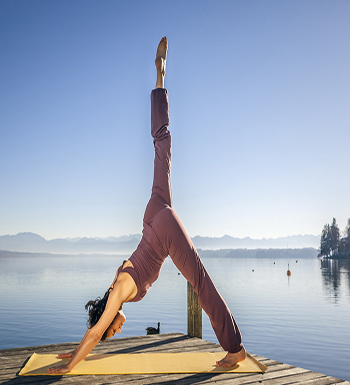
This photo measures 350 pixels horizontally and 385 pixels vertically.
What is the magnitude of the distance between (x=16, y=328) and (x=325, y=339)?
12.3 meters

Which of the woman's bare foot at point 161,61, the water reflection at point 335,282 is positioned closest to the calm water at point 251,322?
the water reflection at point 335,282

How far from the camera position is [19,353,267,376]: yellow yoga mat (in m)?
3.47

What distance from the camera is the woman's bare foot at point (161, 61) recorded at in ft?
13.6

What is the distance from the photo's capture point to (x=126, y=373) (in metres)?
3.41

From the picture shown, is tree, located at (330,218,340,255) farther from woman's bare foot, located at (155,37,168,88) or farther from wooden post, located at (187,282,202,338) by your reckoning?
woman's bare foot, located at (155,37,168,88)

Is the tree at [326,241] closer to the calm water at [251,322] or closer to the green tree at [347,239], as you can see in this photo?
the green tree at [347,239]

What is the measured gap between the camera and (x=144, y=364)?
3715 mm

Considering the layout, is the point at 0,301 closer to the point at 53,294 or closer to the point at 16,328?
the point at 53,294

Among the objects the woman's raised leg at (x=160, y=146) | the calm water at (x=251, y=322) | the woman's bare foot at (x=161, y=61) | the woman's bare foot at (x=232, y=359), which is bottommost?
the calm water at (x=251, y=322)

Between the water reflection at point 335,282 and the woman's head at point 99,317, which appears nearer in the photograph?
the woman's head at point 99,317

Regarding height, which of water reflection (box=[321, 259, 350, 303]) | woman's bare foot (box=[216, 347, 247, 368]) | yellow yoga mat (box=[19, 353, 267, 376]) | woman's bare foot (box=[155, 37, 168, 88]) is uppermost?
woman's bare foot (box=[155, 37, 168, 88])

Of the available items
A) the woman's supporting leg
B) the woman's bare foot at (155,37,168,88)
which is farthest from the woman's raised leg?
the woman's supporting leg

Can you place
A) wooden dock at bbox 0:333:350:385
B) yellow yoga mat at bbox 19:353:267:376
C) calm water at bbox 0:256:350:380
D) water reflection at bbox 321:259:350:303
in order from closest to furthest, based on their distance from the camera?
wooden dock at bbox 0:333:350:385 → yellow yoga mat at bbox 19:353:267:376 → calm water at bbox 0:256:350:380 → water reflection at bbox 321:259:350:303

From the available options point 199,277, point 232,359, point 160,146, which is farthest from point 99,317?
point 160,146
